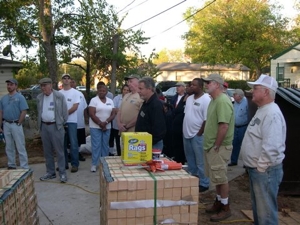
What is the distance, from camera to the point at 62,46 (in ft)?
45.1

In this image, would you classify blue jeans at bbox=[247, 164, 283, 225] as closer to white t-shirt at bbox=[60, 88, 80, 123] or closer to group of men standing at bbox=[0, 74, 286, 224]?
group of men standing at bbox=[0, 74, 286, 224]

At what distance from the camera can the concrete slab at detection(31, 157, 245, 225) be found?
4824 millimetres

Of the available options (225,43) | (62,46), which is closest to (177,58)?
(225,43)

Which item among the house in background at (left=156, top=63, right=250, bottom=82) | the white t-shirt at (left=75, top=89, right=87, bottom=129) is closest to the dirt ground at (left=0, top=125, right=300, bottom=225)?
the white t-shirt at (left=75, top=89, right=87, bottom=129)

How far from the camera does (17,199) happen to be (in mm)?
3436

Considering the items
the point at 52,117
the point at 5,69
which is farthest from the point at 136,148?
the point at 5,69

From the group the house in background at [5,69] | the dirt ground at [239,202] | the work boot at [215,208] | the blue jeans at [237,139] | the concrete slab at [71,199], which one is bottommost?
the dirt ground at [239,202]

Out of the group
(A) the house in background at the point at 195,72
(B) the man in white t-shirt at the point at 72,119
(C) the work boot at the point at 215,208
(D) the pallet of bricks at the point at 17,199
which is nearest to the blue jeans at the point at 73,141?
(B) the man in white t-shirt at the point at 72,119

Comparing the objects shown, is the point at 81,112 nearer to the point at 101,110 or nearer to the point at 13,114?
the point at 101,110

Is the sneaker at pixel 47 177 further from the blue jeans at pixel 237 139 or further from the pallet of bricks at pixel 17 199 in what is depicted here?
the blue jeans at pixel 237 139

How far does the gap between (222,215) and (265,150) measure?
164 centimetres

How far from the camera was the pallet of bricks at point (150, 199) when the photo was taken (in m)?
3.08

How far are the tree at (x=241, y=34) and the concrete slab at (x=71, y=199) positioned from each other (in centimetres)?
2537

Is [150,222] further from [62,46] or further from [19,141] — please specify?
[62,46]
